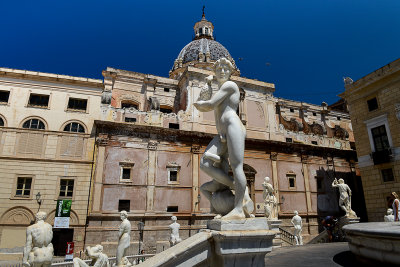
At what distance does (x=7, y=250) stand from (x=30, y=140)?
6.81m

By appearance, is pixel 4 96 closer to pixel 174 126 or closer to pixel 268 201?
pixel 174 126

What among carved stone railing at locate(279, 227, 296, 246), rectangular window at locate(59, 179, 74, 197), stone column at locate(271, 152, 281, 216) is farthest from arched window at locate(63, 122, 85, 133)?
stone column at locate(271, 152, 281, 216)

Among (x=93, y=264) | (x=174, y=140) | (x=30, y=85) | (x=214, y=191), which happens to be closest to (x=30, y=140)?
(x=30, y=85)

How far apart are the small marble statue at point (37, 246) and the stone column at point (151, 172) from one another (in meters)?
12.4

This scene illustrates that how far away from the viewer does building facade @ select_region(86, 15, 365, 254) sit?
18.3m

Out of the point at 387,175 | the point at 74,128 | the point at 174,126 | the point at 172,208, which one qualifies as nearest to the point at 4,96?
the point at 74,128

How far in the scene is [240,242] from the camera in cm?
307

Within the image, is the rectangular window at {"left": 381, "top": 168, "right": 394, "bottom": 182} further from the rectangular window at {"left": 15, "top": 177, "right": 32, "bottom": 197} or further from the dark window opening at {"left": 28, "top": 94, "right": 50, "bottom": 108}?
the dark window opening at {"left": 28, "top": 94, "right": 50, "bottom": 108}

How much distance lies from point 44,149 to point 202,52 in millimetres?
26339

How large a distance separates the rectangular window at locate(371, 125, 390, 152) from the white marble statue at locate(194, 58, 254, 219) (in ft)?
61.4

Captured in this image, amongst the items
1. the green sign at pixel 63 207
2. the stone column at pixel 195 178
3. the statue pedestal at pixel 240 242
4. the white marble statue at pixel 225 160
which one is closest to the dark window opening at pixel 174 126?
the stone column at pixel 195 178

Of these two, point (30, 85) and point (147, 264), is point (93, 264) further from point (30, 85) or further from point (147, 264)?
point (30, 85)

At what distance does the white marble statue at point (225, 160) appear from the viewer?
138 inches

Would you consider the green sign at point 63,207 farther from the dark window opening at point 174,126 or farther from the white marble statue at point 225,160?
the white marble statue at point 225,160
